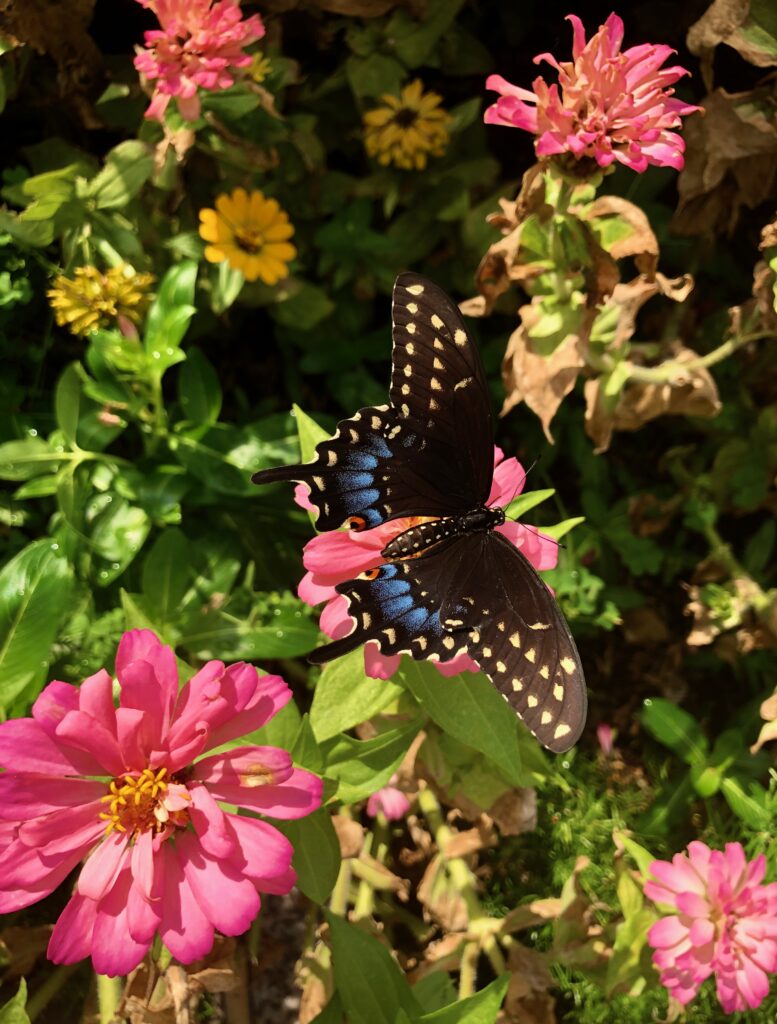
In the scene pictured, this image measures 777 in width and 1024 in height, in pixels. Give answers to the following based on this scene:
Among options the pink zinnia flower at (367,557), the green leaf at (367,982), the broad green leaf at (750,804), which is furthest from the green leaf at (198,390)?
the broad green leaf at (750,804)

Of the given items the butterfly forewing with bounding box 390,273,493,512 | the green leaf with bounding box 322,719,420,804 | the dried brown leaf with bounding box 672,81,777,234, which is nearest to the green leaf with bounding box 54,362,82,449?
the butterfly forewing with bounding box 390,273,493,512

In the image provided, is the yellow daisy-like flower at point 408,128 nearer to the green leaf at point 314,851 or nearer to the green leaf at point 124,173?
the green leaf at point 124,173

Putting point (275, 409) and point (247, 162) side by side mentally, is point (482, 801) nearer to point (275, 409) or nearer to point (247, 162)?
point (275, 409)

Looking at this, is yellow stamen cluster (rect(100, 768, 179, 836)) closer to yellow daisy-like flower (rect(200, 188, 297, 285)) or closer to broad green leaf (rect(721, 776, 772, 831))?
yellow daisy-like flower (rect(200, 188, 297, 285))

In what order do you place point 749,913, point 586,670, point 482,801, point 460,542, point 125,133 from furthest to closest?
point 586,670
point 125,133
point 482,801
point 749,913
point 460,542

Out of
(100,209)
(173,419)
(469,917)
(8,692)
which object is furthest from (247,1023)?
(100,209)

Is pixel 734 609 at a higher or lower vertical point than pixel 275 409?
lower
